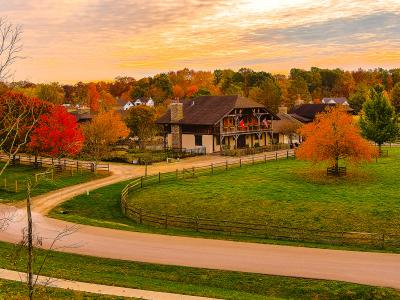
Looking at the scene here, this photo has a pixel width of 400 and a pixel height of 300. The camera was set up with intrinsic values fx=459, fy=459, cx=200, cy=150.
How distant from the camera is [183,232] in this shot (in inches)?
1094

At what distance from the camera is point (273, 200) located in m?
34.9

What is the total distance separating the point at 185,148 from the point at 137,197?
100 feet

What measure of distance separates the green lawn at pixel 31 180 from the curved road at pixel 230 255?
12.2m

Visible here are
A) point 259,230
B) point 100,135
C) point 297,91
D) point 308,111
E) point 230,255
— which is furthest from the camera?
point 297,91

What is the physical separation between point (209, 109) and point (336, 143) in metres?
30.0

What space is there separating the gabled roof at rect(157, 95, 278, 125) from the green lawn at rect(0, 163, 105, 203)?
2215cm

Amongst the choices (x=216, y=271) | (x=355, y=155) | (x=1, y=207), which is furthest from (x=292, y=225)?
(x=1, y=207)

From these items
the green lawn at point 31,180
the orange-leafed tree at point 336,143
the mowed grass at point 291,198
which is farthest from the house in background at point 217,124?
the orange-leafed tree at point 336,143

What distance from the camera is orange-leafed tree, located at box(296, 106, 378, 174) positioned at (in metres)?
41.9

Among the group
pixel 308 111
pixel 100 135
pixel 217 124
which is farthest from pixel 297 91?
pixel 100 135

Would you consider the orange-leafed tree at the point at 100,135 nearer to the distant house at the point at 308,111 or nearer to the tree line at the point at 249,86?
the distant house at the point at 308,111

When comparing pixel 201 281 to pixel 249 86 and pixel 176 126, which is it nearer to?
pixel 176 126

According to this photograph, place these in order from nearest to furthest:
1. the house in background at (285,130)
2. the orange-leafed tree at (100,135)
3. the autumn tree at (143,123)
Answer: the orange-leafed tree at (100,135) → the house in background at (285,130) → the autumn tree at (143,123)

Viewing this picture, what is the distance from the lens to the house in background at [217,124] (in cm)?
6612
